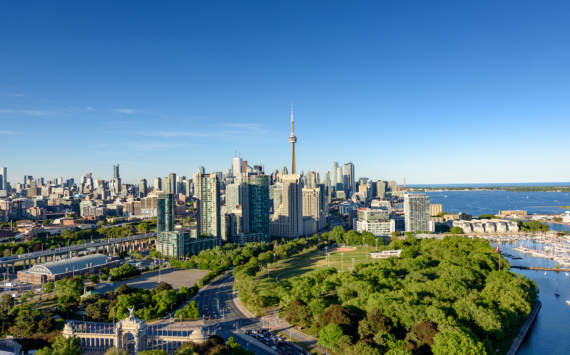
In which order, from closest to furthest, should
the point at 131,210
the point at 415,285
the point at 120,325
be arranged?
the point at 120,325 < the point at 415,285 < the point at 131,210

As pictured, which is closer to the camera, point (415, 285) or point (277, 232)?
point (415, 285)

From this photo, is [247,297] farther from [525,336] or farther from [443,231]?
[443,231]

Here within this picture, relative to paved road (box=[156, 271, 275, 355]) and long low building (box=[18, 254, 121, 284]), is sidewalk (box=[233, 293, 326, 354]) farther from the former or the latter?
long low building (box=[18, 254, 121, 284])

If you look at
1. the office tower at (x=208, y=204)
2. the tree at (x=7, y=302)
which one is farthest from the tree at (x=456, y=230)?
the tree at (x=7, y=302)

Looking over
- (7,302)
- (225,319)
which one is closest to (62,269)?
(7,302)

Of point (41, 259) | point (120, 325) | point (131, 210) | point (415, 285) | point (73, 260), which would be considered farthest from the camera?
point (131, 210)

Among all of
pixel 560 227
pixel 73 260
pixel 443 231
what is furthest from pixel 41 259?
pixel 560 227
